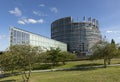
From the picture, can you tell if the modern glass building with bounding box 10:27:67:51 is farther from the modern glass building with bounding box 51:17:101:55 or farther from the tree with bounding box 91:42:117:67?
the modern glass building with bounding box 51:17:101:55

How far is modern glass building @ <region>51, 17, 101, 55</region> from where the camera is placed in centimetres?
11644

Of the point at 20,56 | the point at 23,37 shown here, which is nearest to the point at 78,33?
the point at 23,37

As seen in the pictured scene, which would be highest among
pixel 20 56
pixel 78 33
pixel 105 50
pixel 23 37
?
pixel 78 33

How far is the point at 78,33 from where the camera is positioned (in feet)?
387

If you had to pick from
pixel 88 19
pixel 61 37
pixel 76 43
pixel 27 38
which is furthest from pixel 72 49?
pixel 27 38

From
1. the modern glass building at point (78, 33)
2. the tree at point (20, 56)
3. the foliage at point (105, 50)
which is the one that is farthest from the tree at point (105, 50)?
the modern glass building at point (78, 33)

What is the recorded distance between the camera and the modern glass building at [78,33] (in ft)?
382

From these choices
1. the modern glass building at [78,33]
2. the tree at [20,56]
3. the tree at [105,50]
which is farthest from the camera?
the modern glass building at [78,33]

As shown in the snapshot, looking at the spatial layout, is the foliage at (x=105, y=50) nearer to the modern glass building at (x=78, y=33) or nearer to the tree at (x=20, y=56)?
the tree at (x=20, y=56)

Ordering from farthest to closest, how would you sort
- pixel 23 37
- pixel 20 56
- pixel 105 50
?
pixel 23 37, pixel 105 50, pixel 20 56

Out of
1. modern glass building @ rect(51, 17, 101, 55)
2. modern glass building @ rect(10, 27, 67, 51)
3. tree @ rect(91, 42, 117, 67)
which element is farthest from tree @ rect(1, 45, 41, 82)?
modern glass building @ rect(51, 17, 101, 55)

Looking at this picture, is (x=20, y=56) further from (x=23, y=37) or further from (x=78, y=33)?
(x=78, y=33)

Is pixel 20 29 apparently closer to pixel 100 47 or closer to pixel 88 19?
pixel 100 47

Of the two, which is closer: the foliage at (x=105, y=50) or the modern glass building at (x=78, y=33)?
the foliage at (x=105, y=50)
